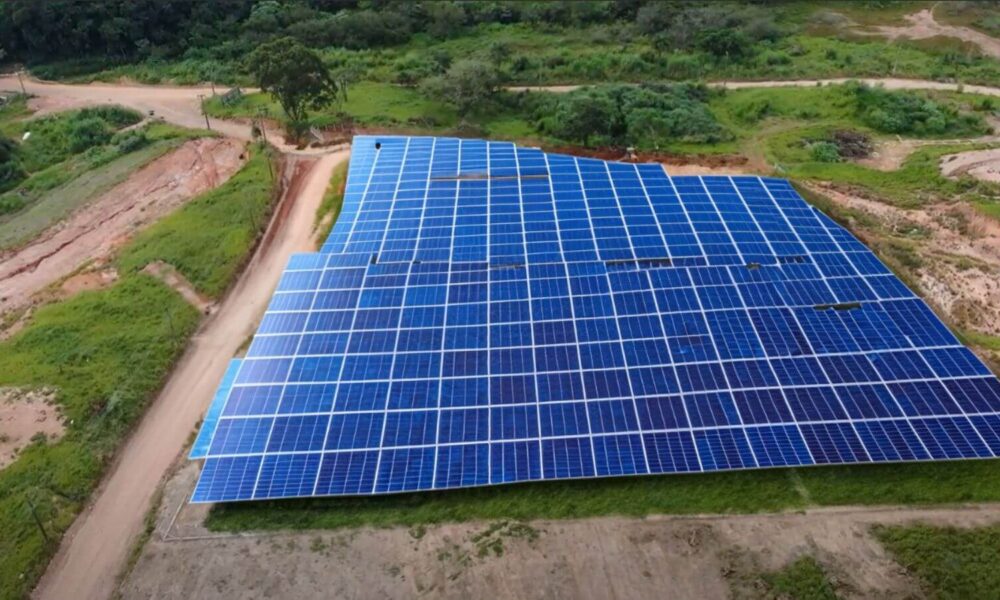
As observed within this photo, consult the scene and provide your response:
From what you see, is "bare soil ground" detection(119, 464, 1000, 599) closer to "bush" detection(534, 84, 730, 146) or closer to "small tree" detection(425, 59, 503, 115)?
"bush" detection(534, 84, 730, 146)

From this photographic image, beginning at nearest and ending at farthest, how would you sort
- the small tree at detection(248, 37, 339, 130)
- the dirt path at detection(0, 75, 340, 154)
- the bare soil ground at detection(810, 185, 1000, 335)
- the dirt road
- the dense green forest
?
the bare soil ground at detection(810, 185, 1000, 335) < the small tree at detection(248, 37, 339, 130) < the dirt path at detection(0, 75, 340, 154) < the dense green forest < the dirt road

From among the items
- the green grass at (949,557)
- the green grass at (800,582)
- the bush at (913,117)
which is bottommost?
the bush at (913,117)

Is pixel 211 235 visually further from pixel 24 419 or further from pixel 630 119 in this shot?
pixel 630 119

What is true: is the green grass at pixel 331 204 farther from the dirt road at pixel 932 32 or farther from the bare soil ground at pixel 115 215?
the dirt road at pixel 932 32

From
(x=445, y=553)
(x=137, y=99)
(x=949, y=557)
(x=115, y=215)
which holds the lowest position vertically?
(x=137, y=99)

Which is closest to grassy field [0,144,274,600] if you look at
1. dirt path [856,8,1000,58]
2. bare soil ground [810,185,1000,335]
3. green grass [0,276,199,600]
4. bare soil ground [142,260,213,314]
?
green grass [0,276,199,600]

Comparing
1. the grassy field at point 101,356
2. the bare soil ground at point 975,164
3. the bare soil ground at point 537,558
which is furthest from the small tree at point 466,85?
the bare soil ground at point 537,558

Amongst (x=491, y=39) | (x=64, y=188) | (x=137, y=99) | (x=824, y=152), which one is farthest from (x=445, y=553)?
(x=491, y=39)
